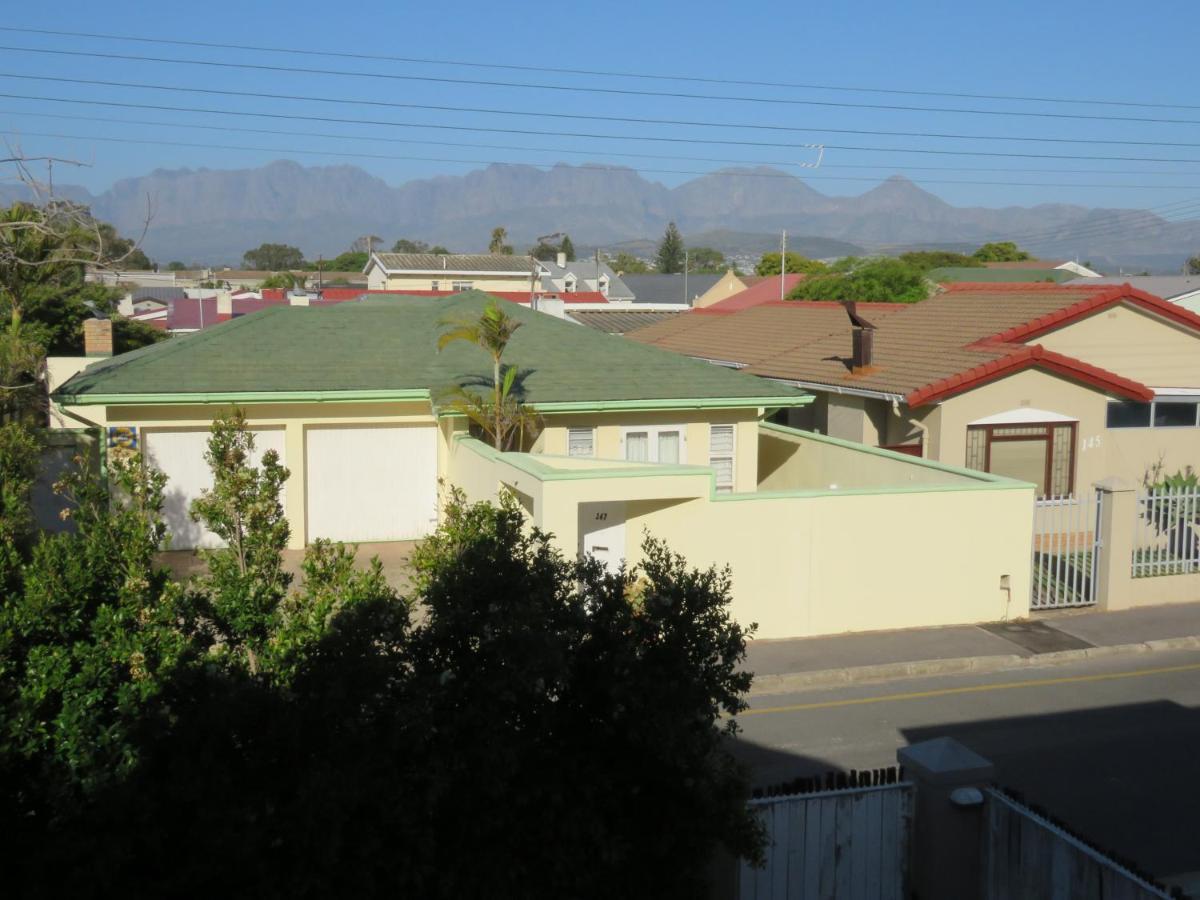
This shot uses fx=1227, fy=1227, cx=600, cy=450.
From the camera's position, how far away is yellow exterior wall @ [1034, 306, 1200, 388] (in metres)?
23.3

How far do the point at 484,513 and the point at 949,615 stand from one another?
11.4 m

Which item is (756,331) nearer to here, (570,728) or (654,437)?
(654,437)

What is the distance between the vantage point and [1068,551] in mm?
17656

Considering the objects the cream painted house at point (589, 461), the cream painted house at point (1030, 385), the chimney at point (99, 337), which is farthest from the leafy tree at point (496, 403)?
the chimney at point (99, 337)

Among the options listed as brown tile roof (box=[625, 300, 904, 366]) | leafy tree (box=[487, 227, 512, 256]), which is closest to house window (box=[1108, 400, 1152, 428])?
brown tile roof (box=[625, 300, 904, 366])

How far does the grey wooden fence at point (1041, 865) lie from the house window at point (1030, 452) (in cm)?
1433

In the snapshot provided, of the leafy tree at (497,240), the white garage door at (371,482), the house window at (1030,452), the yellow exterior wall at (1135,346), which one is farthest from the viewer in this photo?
the leafy tree at (497,240)

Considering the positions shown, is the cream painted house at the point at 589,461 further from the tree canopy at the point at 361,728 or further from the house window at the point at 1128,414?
the tree canopy at the point at 361,728

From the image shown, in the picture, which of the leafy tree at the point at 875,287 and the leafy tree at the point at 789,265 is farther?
the leafy tree at the point at 789,265

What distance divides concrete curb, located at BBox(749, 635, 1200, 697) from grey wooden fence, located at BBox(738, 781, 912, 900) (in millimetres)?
6306

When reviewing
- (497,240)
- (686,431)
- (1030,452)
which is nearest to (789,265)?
(497,240)

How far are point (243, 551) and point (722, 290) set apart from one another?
81359 millimetres

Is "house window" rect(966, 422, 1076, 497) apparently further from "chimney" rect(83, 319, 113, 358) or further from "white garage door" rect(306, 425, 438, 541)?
"chimney" rect(83, 319, 113, 358)

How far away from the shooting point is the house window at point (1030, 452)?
70.0ft
